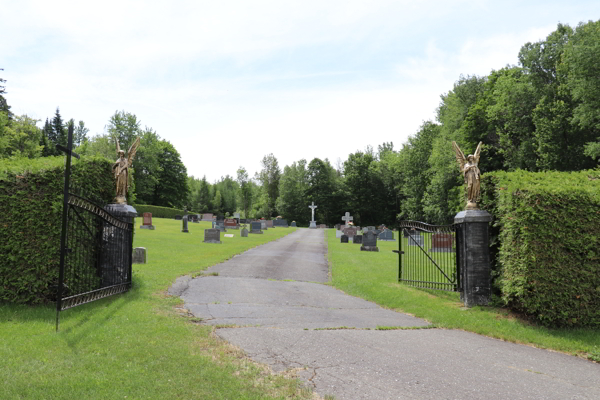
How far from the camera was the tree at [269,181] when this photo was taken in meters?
91.8

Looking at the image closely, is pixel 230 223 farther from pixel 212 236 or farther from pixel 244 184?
pixel 244 184

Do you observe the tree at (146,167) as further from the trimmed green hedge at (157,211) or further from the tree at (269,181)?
the tree at (269,181)

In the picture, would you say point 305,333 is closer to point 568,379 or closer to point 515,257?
point 568,379

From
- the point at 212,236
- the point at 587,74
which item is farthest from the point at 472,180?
the point at 587,74

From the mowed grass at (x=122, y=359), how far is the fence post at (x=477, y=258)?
236 inches

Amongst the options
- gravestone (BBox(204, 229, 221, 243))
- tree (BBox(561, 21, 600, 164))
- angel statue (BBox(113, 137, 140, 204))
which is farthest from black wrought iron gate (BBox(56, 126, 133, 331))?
tree (BBox(561, 21, 600, 164))

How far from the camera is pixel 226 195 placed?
109625mm

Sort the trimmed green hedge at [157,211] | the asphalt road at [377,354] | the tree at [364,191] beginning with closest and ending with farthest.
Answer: the asphalt road at [377,354] → the trimmed green hedge at [157,211] → the tree at [364,191]

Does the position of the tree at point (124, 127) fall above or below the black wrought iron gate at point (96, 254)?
above

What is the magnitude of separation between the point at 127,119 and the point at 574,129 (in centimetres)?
6647

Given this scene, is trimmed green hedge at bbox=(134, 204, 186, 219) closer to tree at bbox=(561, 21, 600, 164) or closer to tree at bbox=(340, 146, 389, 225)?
tree at bbox=(340, 146, 389, 225)

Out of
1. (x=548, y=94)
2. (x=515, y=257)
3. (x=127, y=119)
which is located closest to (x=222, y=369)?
(x=515, y=257)

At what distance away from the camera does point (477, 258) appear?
8.95 metres

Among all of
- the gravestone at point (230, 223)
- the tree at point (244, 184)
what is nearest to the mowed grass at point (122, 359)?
the gravestone at point (230, 223)
